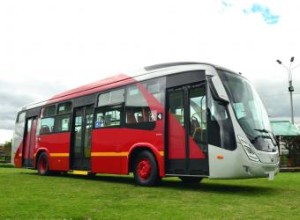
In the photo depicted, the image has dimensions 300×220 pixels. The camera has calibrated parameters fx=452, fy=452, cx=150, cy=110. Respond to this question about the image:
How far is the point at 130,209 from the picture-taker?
743 cm

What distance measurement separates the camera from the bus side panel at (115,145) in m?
11.7

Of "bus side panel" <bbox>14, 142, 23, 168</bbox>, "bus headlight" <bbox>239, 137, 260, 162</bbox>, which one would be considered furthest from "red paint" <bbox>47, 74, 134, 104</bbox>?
"bus headlight" <bbox>239, 137, 260, 162</bbox>

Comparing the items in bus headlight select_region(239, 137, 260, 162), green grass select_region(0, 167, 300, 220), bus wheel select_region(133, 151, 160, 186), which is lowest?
green grass select_region(0, 167, 300, 220)

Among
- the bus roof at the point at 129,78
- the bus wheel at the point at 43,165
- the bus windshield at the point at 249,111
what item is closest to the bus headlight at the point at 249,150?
the bus windshield at the point at 249,111

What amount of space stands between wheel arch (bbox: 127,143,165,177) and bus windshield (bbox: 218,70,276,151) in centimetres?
223

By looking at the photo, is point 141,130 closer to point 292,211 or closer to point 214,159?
point 214,159

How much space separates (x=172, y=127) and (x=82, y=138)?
181 inches

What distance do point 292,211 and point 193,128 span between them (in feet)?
11.9

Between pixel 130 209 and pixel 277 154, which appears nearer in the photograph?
pixel 130 209

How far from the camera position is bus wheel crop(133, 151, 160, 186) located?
37.4 ft

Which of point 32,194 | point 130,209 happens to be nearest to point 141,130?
point 32,194

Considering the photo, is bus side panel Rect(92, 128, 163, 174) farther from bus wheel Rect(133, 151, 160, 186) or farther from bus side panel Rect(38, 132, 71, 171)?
bus side panel Rect(38, 132, 71, 171)

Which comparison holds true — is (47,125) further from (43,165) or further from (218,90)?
(218,90)

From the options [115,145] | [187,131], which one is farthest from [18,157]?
[187,131]
